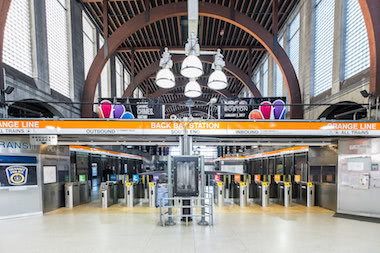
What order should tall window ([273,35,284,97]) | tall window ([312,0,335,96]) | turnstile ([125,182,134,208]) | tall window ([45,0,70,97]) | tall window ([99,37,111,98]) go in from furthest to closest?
tall window ([99,37,111,98]) < tall window ([273,35,284,97]) < tall window ([45,0,70,97]) < tall window ([312,0,335,96]) < turnstile ([125,182,134,208])

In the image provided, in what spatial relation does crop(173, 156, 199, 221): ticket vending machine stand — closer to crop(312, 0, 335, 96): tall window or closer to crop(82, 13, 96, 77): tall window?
crop(312, 0, 335, 96): tall window

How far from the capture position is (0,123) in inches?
220

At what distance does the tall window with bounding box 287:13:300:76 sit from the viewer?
11238 millimetres

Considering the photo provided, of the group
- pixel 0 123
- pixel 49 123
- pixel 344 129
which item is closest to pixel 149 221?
pixel 49 123

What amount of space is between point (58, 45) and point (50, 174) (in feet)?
17.8

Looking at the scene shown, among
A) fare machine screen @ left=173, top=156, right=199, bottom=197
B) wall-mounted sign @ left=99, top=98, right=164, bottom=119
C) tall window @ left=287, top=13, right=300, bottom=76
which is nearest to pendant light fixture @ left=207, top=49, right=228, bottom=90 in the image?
fare machine screen @ left=173, top=156, right=199, bottom=197

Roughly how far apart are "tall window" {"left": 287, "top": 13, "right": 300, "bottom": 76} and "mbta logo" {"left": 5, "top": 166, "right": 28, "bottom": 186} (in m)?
12.6

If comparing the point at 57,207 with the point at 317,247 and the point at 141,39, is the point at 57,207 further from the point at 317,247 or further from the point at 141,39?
the point at 141,39

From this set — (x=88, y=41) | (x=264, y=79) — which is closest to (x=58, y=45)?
(x=88, y=41)

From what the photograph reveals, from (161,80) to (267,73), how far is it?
13002 mm

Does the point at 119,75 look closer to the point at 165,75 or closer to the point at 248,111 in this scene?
the point at 248,111

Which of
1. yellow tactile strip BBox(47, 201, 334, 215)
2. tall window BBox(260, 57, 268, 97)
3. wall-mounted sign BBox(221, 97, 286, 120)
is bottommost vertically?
yellow tactile strip BBox(47, 201, 334, 215)

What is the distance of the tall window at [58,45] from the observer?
862 centimetres

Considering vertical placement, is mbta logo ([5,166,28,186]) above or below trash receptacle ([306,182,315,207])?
above
